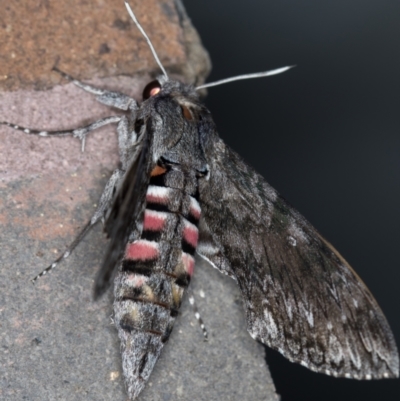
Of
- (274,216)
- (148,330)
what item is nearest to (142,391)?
(148,330)

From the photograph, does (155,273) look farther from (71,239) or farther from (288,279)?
(288,279)

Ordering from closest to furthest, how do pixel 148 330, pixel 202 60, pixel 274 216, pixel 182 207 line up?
pixel 148 330, pixel 182 207, pixel 274 216, pixel 202 60

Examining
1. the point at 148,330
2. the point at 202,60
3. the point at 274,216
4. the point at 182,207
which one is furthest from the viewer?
the point at 202,60

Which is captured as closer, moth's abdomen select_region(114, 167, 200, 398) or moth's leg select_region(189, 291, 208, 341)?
moth's abdomen select_region(114, 167, 200, 398)

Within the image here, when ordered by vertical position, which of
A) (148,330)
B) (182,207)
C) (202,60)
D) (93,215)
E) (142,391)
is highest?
(202,60)

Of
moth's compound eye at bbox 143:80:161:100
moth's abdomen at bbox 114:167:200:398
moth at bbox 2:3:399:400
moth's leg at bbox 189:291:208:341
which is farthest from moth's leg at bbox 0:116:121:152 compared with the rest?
moth's leg at bbox 189:291:208:341

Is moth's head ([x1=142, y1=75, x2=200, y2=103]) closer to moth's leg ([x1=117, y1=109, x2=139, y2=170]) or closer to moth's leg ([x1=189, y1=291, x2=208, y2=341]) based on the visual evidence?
moth's leg ([x1=117, y1=109, x2=139, y2=170])

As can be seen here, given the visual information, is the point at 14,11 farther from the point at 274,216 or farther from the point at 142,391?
the point at 142,391
